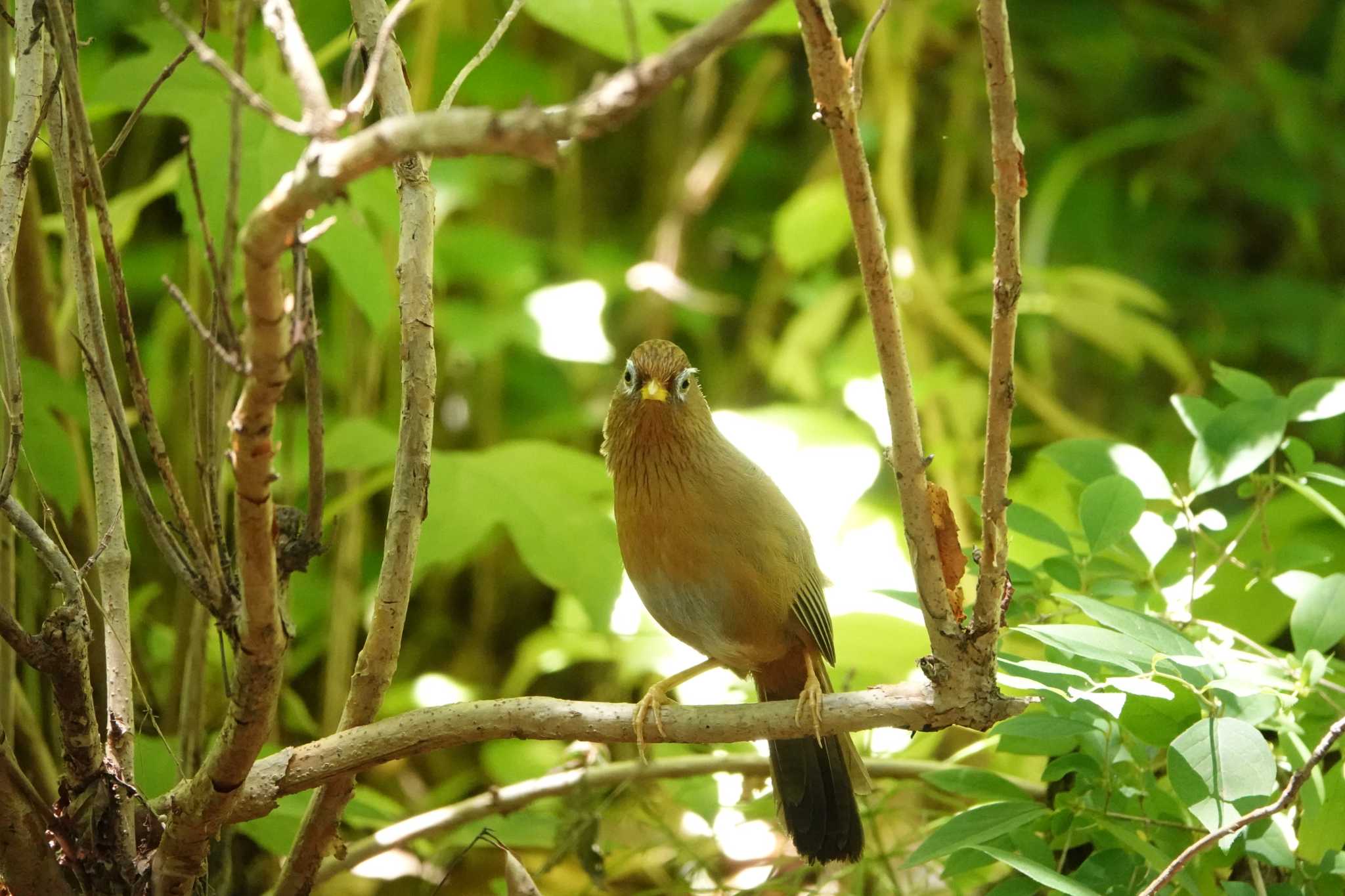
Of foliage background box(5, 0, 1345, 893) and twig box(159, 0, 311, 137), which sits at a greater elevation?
foliage background box(5, 0, 1345, 893)

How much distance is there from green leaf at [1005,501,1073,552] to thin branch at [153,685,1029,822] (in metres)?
0.37

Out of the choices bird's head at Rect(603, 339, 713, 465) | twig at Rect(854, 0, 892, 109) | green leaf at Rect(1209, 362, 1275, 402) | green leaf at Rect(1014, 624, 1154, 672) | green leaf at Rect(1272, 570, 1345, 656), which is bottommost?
green leaf at Rect(1014, 624, 1154, 672)

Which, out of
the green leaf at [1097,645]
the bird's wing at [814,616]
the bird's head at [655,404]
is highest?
the bird's head at [655,404]

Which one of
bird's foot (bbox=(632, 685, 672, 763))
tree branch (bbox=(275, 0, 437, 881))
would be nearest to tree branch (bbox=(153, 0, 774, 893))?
tree branch (bbox=(275, 0, 437, 881))

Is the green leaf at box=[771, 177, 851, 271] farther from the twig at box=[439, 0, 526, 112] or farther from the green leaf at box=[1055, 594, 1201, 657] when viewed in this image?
the green leaf at box=[1055, 594, 1201, 657]

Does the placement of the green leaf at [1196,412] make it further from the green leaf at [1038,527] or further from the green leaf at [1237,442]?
the green leaf at [1038,527]

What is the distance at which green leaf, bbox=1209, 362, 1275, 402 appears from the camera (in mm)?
2041

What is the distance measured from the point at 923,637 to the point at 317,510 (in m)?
1.50

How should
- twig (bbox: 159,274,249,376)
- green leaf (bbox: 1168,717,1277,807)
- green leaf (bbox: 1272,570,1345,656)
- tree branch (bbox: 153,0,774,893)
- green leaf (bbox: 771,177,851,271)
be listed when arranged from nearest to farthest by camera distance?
tree branch (bbox: 153,0,774,893) → twig (bbox: 159,274,249,376) → green leaf (bbox: 1168,717,1277,807) → green leaf (bbox: 1272,570,1345,656) → green leaf (bbox: 771,177,851,271)

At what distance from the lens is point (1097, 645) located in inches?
58.2

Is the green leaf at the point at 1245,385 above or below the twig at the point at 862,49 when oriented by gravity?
below

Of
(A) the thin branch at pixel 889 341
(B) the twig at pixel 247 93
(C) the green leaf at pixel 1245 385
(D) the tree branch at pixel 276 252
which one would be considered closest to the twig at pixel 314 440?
(D) the tree branch at pixel 276 252

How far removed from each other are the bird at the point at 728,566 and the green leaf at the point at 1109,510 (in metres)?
0.66

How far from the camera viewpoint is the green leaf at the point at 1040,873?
4.86 feet
